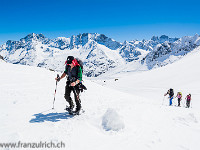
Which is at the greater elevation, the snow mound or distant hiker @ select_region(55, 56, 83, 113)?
distant hiker @ select_region(55, 56, 83, 113)

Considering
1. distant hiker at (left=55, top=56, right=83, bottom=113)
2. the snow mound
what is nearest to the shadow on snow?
distant hiker at (left=55, top=56, right=83, bottom=113)

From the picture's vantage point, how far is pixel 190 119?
754 centimetres

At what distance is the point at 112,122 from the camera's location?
6.01 meters

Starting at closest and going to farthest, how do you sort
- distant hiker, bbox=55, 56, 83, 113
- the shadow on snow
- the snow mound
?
the snow mound, the shadow on snow, distant hiker, bbox=55, 56, 83, 113

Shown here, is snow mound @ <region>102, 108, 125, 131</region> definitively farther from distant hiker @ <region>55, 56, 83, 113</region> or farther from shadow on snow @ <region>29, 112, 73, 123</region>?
shadow on snow @ <region>29, 112, 73, 123</region>

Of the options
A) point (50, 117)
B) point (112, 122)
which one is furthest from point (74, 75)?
Result: point (112, 122)

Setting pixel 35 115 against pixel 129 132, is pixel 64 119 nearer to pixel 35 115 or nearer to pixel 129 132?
pixel 35 115

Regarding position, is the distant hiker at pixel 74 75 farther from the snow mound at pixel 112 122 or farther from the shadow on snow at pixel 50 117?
the snow mound at pixel 112 122

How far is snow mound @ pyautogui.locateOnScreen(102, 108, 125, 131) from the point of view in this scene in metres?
5.92

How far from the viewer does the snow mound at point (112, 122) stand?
19.4ft

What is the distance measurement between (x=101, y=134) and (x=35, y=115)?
3628mm

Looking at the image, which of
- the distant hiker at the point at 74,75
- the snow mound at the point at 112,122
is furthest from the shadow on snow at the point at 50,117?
the snow mound at the point at 112,122

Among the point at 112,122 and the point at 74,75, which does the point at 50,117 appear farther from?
the point at 112,122

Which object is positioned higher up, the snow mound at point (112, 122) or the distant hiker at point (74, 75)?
the distant hiker at point (74, 75)
